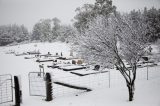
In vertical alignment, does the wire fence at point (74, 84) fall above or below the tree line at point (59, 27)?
below

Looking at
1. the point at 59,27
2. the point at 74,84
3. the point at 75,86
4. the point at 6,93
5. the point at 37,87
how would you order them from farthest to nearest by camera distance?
the point at 59,27 < the point at 37,87 < the point at 74,84 < the point at 75,86 < the point at 6,93

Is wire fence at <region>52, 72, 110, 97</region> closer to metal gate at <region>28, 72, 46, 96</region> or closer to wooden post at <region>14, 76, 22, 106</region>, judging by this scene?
metal gate at <region>28, 72, 46, 96</region>

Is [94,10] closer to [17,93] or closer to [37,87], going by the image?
[37,87]

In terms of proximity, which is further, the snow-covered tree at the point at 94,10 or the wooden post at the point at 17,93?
the snow-covered tree at the point at 94,10

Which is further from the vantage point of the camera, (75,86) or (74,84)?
(74,84)

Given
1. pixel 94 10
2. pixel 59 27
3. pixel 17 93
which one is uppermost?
pixel 59 27

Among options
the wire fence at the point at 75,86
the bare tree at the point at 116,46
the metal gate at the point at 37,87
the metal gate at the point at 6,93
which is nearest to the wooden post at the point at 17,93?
the metal gate at the point at 6,93

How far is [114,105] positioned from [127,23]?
185 inches

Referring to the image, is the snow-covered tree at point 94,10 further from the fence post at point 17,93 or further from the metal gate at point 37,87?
the fence post at point 17,93

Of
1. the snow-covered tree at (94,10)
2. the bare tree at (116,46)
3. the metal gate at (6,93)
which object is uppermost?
the snow-covered tree at (94,10)

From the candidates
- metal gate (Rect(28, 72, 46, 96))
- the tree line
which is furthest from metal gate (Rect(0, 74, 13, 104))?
the tree line

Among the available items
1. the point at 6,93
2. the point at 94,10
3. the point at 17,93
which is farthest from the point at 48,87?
the point at 94,10

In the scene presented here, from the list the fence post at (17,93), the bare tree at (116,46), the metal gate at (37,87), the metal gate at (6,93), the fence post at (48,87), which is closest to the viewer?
the fence post at (17,93)

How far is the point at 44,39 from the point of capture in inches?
3853
